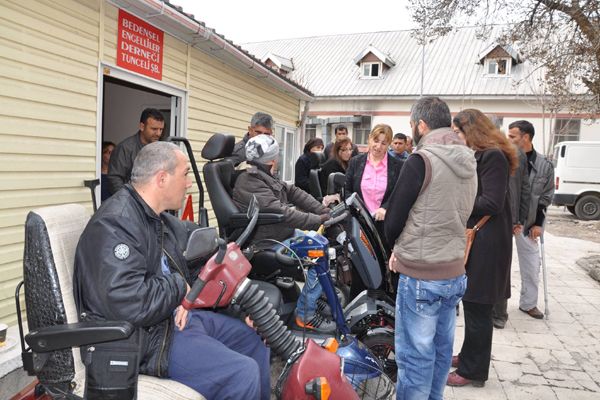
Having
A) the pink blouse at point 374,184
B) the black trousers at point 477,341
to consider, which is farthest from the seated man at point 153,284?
the pink blouse at point 374,184

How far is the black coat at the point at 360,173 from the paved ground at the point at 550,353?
158 centimetres

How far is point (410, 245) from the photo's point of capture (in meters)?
2.52

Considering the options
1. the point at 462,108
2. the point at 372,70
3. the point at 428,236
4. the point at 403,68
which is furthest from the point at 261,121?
the point at 403,68

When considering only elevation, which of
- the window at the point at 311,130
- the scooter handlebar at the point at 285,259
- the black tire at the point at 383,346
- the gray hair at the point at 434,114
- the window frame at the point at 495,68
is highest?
the window frame at the point at 495,68


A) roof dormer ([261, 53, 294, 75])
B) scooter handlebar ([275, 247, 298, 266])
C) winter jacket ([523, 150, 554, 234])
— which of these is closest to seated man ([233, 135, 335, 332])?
scooter handlebar ([275, 247, 298, 266])

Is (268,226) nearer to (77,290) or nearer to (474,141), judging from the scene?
(474,141)

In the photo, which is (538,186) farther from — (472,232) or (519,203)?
(472,232)

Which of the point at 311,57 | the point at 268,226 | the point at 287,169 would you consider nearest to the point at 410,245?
the point at 268,226

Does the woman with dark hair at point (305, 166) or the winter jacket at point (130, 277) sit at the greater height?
the woman with dark hair at point (305, 166)

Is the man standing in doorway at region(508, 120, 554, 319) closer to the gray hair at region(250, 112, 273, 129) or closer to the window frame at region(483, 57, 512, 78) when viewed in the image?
the gray hair at region(250, 112, 273, 129)

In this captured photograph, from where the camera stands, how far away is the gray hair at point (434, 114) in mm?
2537

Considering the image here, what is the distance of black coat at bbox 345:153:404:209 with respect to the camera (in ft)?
14.8

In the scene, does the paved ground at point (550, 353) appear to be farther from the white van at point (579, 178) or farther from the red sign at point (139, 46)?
the white van at point (579, 178)

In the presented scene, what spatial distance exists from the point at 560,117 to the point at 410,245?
78.3 feet
